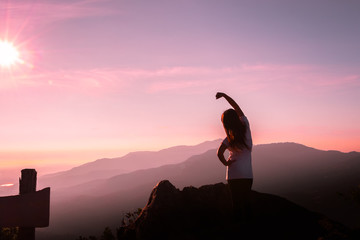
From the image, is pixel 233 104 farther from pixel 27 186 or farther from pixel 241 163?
pixel 27 186

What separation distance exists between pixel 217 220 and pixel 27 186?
13.7ft

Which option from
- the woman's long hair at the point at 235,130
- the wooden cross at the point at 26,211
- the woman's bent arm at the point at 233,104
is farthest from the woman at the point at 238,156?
the wooden cross at the point at 26,211

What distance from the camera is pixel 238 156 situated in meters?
5.54

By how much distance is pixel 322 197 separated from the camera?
9069 cm

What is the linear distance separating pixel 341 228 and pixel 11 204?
6512 mm

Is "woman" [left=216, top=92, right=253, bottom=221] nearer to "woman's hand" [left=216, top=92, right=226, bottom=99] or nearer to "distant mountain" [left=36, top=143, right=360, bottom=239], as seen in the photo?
"woman's hand" [left=216, top=92, right=226, bottom=99]

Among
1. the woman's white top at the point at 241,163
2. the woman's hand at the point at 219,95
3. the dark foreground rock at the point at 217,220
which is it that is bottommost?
the dark foreground rock at the point at 217,220

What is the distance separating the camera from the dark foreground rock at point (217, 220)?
5.64 metres

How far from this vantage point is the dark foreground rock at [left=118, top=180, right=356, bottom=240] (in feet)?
18.5

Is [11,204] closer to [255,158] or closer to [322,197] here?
[322,197]

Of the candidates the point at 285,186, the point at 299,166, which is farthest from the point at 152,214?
the point at 299,166

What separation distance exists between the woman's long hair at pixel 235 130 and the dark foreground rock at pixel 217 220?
1.36 m

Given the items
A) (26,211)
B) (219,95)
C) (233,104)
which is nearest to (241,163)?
(233,104)

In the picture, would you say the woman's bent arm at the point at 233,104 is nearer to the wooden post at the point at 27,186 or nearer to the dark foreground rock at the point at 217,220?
the dark foreground rock at the point at 217,220
